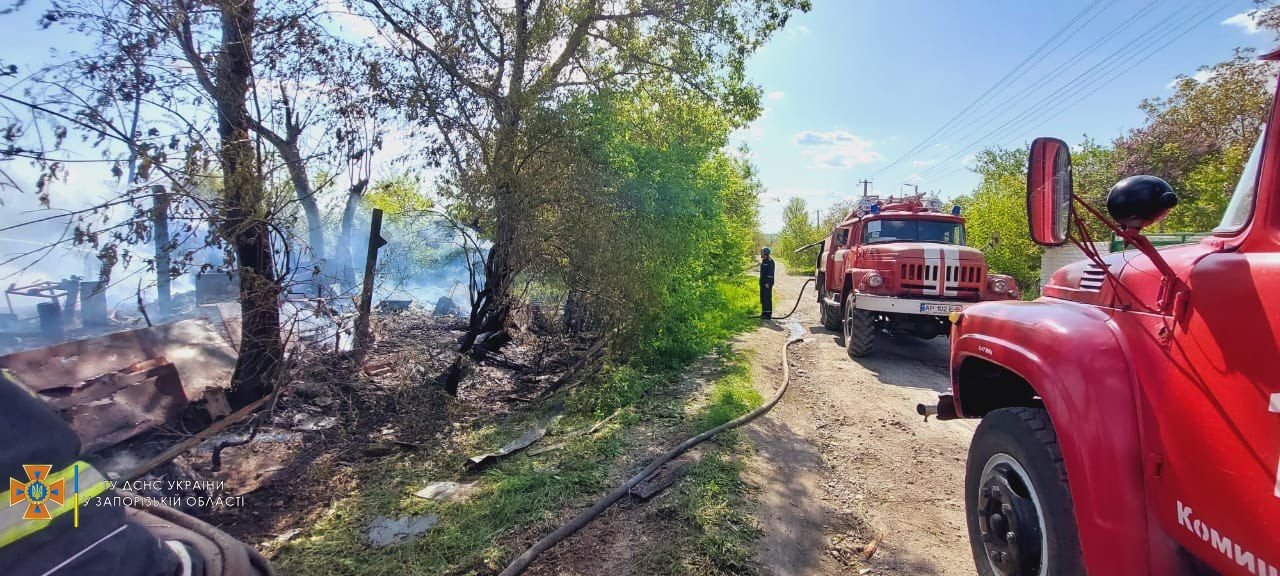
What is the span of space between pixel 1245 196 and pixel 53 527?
3.09 m

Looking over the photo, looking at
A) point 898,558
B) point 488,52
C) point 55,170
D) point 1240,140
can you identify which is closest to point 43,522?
point 898,558

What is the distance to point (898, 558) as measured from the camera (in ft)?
9.91

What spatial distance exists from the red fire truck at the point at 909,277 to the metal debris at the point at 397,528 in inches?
237

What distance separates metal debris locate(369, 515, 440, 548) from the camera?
350 centimetres

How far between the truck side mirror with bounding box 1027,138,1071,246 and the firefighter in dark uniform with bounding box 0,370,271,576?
2.68m

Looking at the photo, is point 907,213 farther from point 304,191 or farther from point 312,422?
point 312,422

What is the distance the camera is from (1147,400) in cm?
161

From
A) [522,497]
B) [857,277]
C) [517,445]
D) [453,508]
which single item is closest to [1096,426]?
[522,497]

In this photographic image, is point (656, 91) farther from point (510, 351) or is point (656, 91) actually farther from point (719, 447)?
point (719, 447)

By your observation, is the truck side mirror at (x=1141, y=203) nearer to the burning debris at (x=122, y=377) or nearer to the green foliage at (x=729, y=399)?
the green foliage at (x=729, y=399)

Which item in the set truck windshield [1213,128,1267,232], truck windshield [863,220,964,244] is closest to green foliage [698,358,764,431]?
truck windshield [863,220,964,244]

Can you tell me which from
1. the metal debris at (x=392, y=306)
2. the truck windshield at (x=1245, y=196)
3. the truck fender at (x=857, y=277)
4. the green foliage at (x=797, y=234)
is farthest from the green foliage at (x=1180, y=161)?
the green foliage at (x=797, y=234)

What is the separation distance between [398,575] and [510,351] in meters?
5.50

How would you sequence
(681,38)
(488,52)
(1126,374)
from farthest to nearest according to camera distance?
1. (681,38)
2. (488,52)
3. (1126,374)
